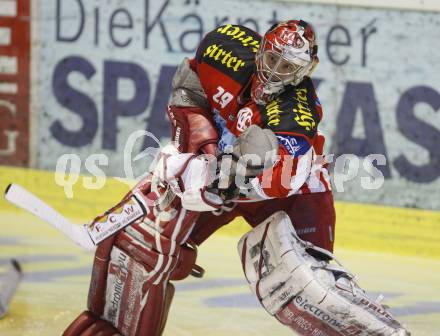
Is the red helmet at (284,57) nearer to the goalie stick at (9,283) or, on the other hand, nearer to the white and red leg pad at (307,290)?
the white and red leg pad at (307,290)

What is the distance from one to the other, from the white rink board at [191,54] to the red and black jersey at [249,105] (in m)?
1.66

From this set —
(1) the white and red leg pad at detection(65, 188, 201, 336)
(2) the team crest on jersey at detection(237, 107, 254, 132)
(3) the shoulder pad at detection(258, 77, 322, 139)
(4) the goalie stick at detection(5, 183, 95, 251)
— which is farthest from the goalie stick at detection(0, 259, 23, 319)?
(3) the shoulder pad at detection(258, 77, 322, 139)

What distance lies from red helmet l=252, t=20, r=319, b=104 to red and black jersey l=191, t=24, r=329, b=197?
53mm

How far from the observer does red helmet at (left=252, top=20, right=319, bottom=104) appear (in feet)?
12.0

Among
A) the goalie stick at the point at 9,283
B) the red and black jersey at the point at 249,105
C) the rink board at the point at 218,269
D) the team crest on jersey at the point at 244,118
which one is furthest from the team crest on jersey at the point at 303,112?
the goalie stick at the point at 9,283

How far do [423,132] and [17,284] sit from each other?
2135 millimetres

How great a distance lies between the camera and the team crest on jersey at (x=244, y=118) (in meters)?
3.80

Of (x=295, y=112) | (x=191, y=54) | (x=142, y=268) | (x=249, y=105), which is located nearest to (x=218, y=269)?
(x=191, y=54)

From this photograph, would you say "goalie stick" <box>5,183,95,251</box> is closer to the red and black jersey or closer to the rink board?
the red and black jersey

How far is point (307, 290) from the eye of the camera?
11.8 ft

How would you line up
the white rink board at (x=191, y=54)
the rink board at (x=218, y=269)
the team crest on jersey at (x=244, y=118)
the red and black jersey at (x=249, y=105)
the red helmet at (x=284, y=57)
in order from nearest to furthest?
the red and black jersey at (x=249, y=105) → the red helmet at (x=284, y=57) → the team crest on jersey at (x=244, y=118) → the rink board at (x=218, y=269) → the white rink board at (x=191, y=54)

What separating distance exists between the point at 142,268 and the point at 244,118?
63 centimetres

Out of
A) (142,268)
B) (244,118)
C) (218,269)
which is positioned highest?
(244,118)

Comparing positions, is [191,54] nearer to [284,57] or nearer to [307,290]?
[284,57]
